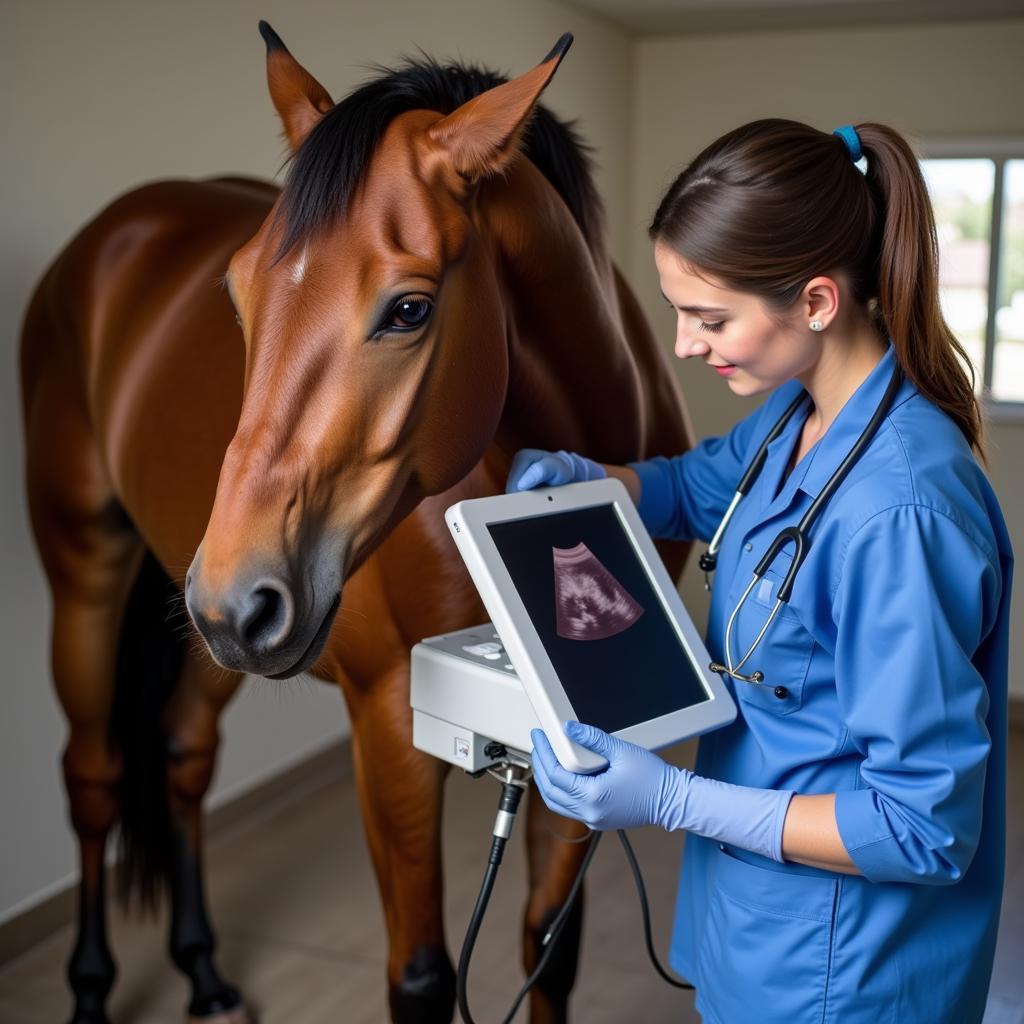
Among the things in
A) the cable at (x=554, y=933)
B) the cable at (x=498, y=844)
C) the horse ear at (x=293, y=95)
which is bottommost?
the cable at (x=554, y=933)

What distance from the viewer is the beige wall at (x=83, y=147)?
7.13ft

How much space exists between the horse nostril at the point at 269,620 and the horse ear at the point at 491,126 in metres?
0.46

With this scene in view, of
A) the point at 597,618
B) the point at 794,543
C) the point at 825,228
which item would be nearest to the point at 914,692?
the point at 794,543

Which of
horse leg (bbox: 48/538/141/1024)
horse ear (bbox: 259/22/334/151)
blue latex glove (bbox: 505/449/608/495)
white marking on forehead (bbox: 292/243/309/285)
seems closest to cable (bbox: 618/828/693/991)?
blue latex glove (bbox: 505/449/608/495)

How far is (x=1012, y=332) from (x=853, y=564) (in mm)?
3806

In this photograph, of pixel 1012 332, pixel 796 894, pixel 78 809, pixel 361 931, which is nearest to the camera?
pixel 796 894

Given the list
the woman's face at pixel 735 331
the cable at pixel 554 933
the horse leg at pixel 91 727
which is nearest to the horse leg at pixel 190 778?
the horse leg at pixel 91 727

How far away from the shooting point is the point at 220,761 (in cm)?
283

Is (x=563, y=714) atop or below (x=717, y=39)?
below

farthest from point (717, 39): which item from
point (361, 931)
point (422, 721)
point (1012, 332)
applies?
point (422, 721)

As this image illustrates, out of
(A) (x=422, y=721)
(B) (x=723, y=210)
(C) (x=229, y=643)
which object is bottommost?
(A) (x=422, y=721)

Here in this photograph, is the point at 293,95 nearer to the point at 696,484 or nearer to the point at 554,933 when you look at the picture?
the point at 696,484

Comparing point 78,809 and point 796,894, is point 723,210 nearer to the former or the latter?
point 796,894

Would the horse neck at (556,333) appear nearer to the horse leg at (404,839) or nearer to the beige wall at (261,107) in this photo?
the beige wall at (261,107)
